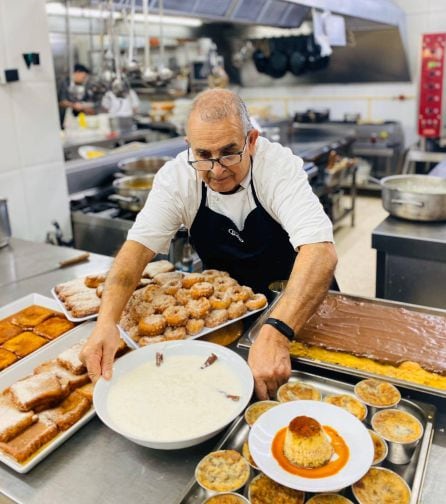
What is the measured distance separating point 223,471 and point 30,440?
482 millimetres

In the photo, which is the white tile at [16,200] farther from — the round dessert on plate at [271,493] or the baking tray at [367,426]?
the round dessert on plate at [271,493]

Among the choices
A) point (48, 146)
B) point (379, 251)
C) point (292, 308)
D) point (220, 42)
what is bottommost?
point (379, 251)

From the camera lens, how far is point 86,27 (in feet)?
20.1

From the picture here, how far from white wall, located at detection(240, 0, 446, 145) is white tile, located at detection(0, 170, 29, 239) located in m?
5.11

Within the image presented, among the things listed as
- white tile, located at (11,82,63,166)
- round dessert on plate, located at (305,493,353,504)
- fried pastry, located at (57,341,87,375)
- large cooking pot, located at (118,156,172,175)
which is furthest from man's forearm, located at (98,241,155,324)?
large cooking pot, located at (118,156,172,175)

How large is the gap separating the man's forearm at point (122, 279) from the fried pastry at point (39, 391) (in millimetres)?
249

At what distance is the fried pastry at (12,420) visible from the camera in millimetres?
1212

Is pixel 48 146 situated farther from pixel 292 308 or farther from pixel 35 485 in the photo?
pixel 35 485

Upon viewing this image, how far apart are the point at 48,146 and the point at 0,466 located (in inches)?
92.6

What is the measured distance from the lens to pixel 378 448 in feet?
3.64

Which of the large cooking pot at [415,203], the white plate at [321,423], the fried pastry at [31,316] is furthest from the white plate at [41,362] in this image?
the large cooking pot at [415,203]

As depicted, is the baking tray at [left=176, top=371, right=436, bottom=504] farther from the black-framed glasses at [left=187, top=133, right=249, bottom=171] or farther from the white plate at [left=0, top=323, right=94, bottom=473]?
the black-framed glasses at [left=187, top=133, right=249, bottom=171]

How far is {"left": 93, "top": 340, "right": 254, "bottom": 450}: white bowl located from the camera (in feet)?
3.73

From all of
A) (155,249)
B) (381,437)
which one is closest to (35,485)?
(381,437)
